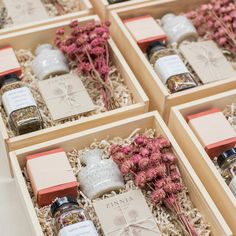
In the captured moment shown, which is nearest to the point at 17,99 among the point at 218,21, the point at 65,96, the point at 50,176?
the point at 65,96

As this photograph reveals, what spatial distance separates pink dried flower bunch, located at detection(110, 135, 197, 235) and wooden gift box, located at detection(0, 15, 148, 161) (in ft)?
0.41

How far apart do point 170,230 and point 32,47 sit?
0.77 m

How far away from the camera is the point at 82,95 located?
1509 mm

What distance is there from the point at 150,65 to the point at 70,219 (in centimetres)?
55

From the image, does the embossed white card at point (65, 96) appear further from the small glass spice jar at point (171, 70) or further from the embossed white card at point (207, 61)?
the embossed white card at point (207, 61)

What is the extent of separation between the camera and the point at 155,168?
1239mm

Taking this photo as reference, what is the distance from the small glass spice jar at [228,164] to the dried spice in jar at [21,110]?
0.48 meters

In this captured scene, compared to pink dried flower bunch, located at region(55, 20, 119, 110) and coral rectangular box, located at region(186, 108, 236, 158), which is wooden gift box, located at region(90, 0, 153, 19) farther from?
coral rectangular box, located at region(186, 108, 236, 158)

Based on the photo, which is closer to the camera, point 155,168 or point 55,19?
point 155,168

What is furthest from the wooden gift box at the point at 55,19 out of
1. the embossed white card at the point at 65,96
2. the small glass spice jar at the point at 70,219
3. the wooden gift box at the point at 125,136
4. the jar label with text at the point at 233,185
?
the jar label with text at the point at 233,185

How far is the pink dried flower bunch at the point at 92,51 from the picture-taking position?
152 centimetres

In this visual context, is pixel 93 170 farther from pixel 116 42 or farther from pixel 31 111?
pixel 116 42

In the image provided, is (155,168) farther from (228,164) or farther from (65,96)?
(65,96)

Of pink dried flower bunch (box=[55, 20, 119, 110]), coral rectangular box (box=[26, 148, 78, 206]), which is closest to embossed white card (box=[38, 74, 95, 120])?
pink dried flower bunch (box=[55, 20, 119, 110])
